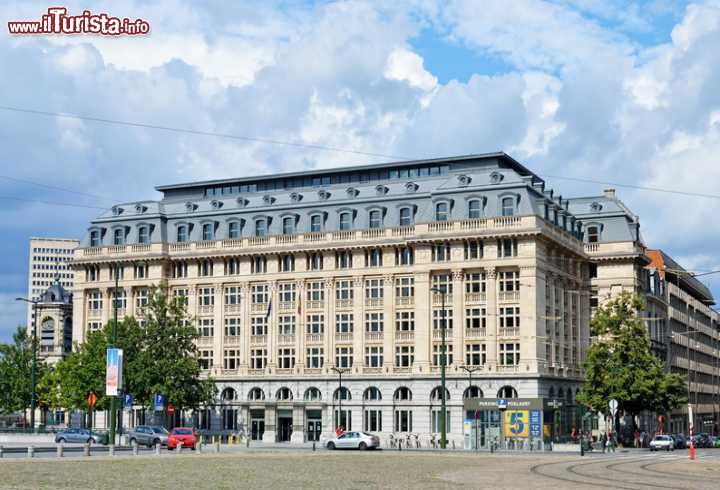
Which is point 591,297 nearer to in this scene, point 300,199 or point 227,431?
point 300,199

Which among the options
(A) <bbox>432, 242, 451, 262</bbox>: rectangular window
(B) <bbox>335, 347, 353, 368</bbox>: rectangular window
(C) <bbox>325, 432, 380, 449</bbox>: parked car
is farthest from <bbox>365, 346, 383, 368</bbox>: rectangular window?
(C) <bbox>325, 432, 380, 449</bbox>: parked car

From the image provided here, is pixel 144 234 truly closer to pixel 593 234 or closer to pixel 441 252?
pixel 441 252

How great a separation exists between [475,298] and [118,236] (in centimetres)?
4173

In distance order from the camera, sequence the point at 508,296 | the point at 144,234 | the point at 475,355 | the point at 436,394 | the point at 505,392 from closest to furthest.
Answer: the point at 505,392
the point at 508,296
the point at 475,355
the point at 436,394
the point at 144,234

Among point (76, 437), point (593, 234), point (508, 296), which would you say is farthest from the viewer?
point (593, 234)

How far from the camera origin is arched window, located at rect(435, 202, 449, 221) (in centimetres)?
10438

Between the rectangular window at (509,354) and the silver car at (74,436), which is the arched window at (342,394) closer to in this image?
the rectangular window at (509,354)

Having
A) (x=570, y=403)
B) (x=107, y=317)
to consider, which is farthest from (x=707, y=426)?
(x=107, y=317)

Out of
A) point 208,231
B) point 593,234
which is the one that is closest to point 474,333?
point 593,234

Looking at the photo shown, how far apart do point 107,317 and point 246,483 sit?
87084 millimetres

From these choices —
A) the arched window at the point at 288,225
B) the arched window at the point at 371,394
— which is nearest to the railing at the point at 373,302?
the arched window at the point at 371,394

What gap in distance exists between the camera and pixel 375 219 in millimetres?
108438

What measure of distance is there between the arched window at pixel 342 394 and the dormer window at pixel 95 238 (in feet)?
108

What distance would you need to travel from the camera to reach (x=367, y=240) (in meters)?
107
